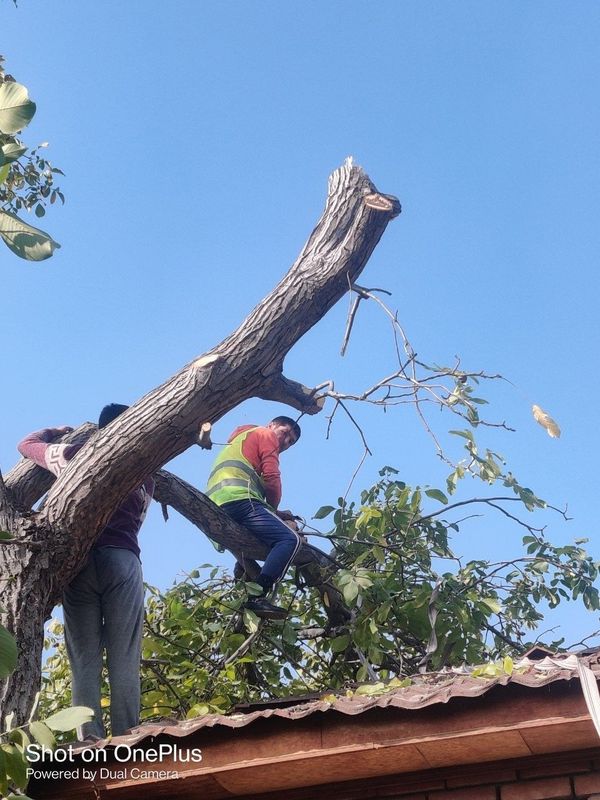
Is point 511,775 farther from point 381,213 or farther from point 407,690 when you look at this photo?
point 381,213

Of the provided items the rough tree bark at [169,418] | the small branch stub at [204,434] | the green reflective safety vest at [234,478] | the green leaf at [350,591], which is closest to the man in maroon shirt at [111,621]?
the rough tree bark at [169,418]

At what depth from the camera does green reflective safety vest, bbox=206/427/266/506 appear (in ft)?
21.3

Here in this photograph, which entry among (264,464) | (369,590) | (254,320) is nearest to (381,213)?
(254,320)

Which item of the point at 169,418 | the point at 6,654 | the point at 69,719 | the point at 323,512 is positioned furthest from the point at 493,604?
the point at 6,654

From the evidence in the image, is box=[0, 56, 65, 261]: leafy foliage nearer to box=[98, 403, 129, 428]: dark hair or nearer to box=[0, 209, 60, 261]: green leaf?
box=[0, 209, 60, 261]: green leaf

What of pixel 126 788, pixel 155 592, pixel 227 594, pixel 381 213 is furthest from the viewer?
pixel 155 592

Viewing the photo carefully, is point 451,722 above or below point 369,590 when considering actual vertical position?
below

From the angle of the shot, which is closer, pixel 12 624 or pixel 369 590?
pixel 12 624

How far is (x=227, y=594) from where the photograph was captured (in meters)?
7.12

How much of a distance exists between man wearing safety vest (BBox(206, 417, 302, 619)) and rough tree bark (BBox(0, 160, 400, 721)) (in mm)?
260

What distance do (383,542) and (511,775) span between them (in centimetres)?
339

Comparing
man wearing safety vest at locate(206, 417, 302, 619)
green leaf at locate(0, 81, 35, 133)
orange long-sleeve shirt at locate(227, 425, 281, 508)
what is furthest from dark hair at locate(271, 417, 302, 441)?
green leaf at locate(0, 81, 35, 133)

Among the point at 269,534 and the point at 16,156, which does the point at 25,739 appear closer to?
the point at 16,156

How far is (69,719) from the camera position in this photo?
2902 mm
